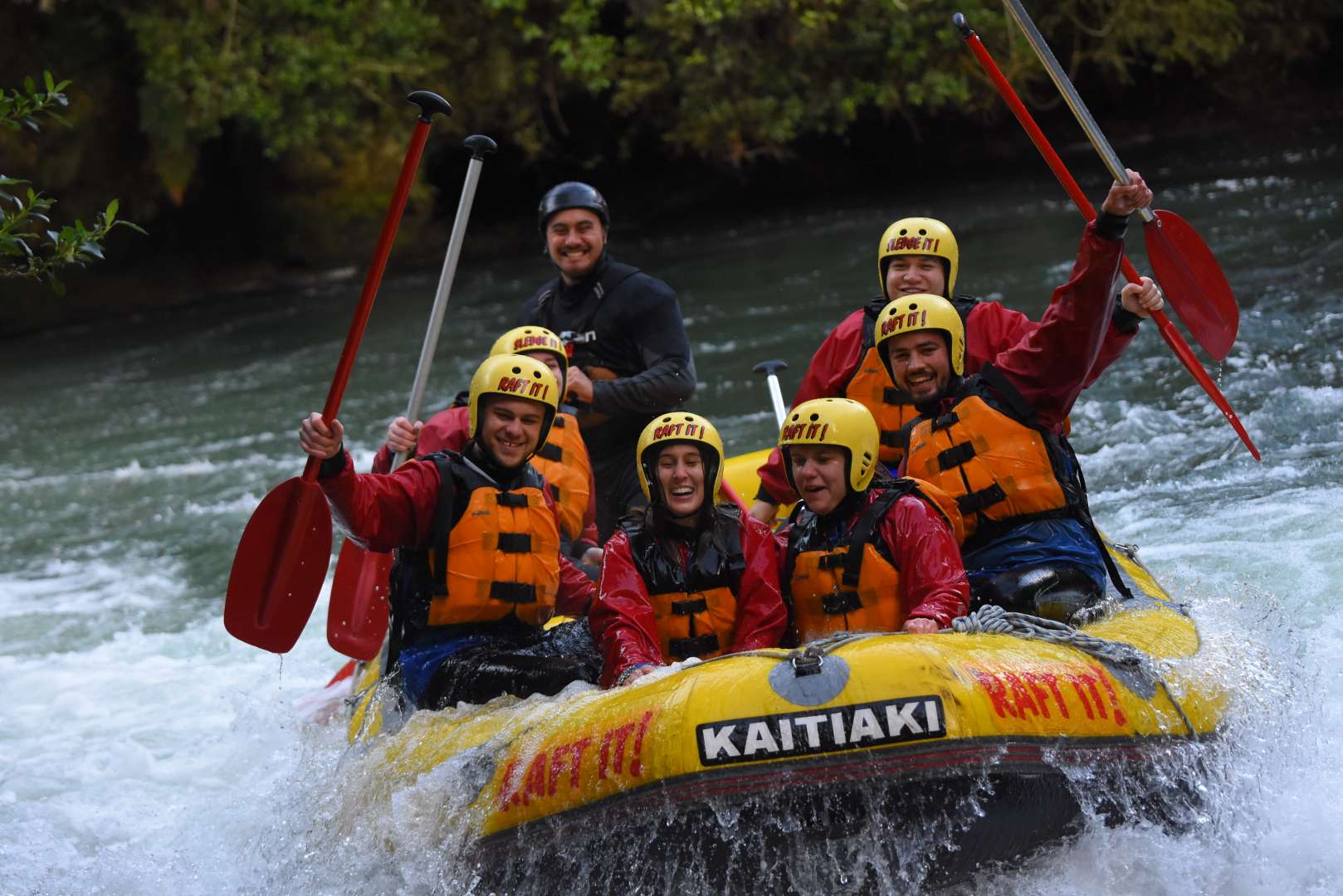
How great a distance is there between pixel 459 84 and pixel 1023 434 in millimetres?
12520

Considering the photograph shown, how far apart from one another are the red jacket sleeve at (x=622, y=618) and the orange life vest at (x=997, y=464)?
2.95 ft

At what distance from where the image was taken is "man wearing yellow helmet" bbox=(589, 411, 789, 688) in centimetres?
381

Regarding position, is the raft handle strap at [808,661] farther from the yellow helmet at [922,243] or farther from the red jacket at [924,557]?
the yellow helmet at [922,243]

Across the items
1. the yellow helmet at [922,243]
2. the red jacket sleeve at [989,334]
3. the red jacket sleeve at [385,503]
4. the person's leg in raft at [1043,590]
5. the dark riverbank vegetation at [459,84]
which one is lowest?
the person's leg in raft at [1043,590]

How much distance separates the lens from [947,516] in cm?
392

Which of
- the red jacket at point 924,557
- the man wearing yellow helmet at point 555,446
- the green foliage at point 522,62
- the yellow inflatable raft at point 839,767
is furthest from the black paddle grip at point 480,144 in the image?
the green foliage at point 522,62

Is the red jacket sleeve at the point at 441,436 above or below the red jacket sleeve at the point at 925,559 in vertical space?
above

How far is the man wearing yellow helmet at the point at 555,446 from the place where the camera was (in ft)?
15.2

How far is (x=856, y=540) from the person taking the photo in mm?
3771

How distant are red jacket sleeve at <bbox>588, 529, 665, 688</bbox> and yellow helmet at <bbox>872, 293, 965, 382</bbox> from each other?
98 centimetres

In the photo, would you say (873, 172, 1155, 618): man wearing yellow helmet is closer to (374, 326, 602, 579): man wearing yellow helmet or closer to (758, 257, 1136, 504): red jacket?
(758, 257, 1136, 504): red jacket

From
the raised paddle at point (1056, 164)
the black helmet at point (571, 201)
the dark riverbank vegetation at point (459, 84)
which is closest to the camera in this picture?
the raised paddle at point (1056, 164)

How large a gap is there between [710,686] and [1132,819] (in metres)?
0.99

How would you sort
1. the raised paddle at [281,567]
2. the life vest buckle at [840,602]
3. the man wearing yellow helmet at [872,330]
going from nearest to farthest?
the life vest buckle at [840,602] < the raised paddle at [281,567] < the man wearing yellow helmet at [872,330]
